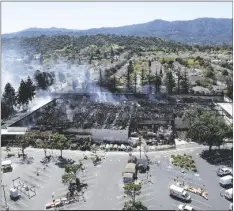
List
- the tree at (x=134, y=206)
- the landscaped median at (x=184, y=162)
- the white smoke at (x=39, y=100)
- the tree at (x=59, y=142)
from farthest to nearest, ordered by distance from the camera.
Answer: the white smoke at (x=39, y=100) → the tree at (x=59, y=142) → the landscaped median at (x=184, y=162) → the tree at (x=134, y=206)

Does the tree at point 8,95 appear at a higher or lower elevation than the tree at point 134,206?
higher

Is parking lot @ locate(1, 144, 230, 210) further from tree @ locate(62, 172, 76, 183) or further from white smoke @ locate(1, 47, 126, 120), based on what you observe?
white smoke @ locate(1, 47, 126, 120)

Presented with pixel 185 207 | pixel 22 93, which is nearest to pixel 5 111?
pixel 22 93

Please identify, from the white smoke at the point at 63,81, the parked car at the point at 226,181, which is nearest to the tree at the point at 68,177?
the parked car at the point at 226,181

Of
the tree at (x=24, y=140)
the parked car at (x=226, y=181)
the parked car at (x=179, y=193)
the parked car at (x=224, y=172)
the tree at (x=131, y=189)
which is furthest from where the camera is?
the tree at (x=24, y=140)

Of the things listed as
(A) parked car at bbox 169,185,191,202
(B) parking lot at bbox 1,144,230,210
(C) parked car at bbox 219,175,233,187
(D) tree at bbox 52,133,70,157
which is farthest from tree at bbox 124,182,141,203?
(D) tree at bbox 52,133,70,157

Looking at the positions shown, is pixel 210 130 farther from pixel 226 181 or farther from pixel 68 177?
pixel 68 177

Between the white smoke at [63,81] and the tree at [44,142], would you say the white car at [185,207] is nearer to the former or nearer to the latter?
the tree at [44,142]
